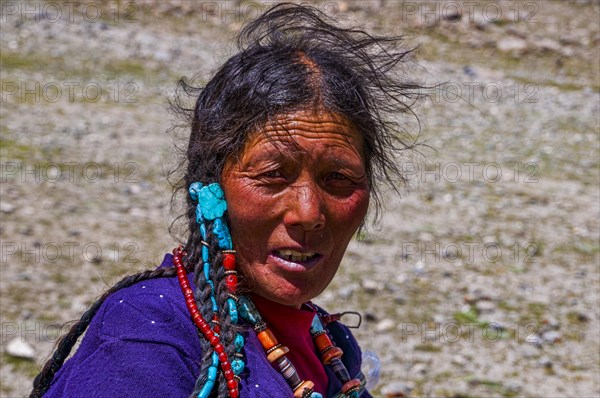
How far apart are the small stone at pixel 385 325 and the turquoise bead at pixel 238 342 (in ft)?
11.8

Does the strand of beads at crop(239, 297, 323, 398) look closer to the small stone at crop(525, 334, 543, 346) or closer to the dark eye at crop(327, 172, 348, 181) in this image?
the dark eye at crop(327, 172, 348, 181)

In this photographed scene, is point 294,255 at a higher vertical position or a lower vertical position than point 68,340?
higher

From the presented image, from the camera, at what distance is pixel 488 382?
5.25 metres

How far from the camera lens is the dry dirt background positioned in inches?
216

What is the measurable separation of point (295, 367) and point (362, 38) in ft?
3.11

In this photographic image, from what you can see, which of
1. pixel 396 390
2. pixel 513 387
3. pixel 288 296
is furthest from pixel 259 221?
pixel 513 387

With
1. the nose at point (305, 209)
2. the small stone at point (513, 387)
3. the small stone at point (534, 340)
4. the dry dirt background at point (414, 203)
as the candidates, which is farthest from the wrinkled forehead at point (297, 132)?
the small stone at point (534, 340)

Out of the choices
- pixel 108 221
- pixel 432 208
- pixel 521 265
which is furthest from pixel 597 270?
pixel 108 221

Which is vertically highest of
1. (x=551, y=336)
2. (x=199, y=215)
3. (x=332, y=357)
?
(x=199, y=215)

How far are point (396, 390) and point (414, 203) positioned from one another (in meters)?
3.25

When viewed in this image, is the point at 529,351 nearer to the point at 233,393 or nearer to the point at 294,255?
the point at 294,255

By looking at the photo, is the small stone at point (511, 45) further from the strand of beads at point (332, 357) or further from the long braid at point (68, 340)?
the long braid at point (68, 340)

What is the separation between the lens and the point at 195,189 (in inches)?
91.8

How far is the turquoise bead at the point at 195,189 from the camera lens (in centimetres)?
233
